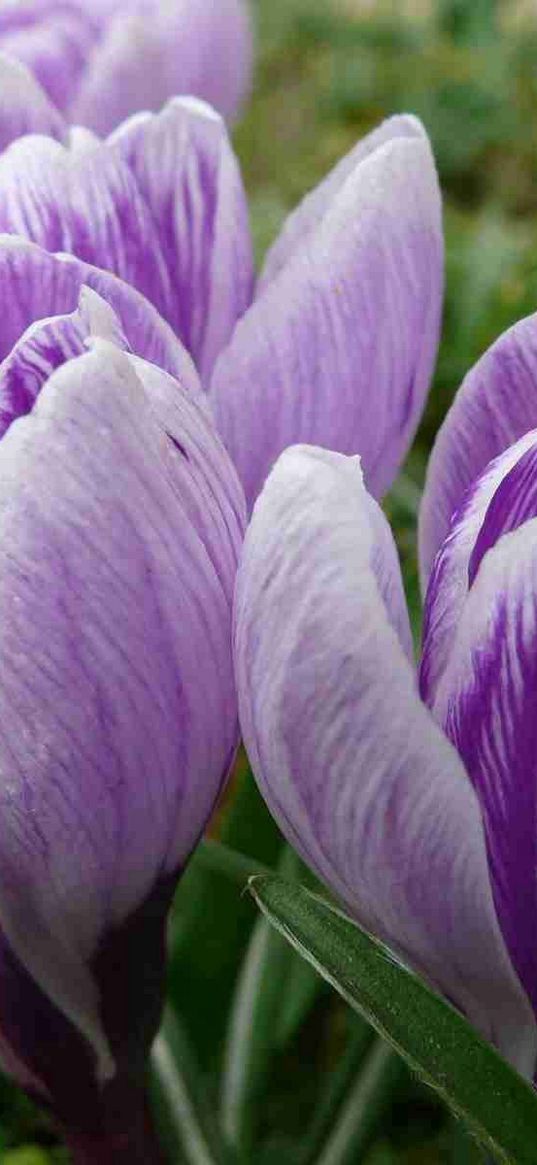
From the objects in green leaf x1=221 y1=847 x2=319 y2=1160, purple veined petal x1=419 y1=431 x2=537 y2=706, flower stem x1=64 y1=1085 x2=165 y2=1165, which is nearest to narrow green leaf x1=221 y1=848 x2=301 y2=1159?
green leaf x1=221 y1=847 x2=319 y2=1160

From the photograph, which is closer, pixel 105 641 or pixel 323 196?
pixel 105 641

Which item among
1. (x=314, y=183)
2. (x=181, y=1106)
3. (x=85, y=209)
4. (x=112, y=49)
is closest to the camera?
(x=85, y=209)

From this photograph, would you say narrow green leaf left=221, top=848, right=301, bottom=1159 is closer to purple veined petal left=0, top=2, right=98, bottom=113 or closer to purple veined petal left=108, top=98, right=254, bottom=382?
purple veined petal left=108, top=98, right=254, bottom=382

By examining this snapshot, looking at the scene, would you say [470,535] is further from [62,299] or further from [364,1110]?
[364,1110]

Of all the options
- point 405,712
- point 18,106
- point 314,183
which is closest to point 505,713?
point 405,712

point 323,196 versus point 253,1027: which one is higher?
point 323,196

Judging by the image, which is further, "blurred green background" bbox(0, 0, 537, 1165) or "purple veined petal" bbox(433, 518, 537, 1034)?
"blurred green background" bbox(0, 0, 537, 1165)

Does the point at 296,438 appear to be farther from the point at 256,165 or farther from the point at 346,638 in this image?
the point at 256,165

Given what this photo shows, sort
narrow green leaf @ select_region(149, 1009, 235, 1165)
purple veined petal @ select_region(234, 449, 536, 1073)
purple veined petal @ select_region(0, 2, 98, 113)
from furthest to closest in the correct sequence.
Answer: purple veined petal @ select_region(0, 2, 98, 113) < narrow green leaf @ select_region(149, 1009, 235, 1165) < purple veined petal @ select_region(234, 449, 536, 1073)
